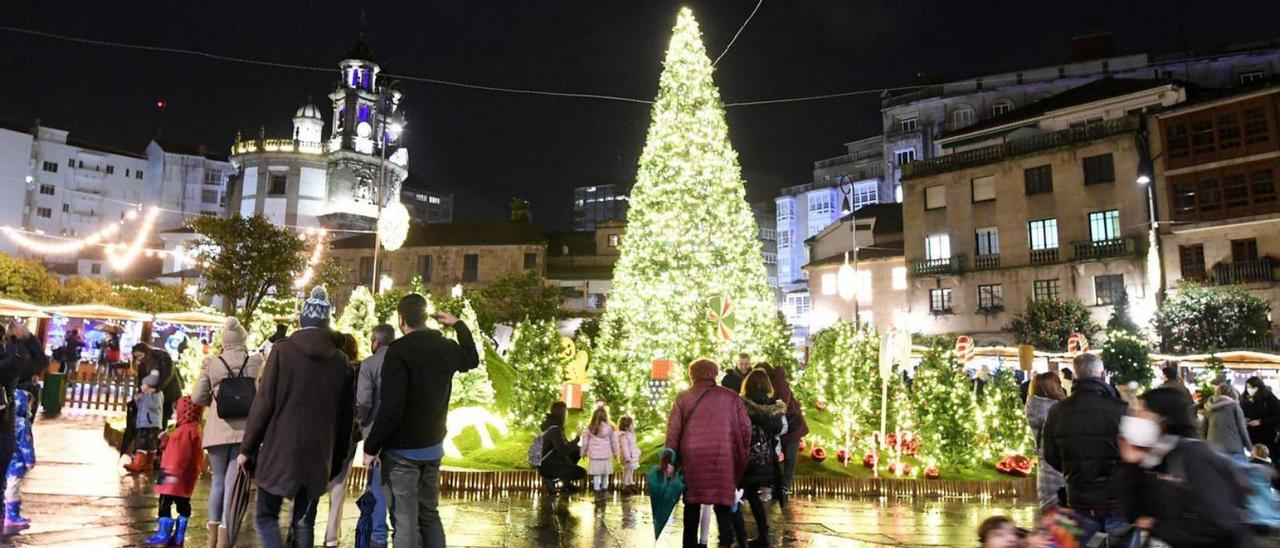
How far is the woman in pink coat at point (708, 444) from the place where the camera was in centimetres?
610

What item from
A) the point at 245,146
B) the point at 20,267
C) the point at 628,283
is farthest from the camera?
the point at 245,146

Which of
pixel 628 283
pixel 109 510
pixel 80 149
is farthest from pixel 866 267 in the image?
pixel 80 149

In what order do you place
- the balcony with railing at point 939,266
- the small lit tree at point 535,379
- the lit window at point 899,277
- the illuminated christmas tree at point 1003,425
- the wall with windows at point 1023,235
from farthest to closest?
the lit window at point 899,277, the balcony with railing at point 939,266, the wall with windows at point 1023,235, the small lit tree at point 535,379, the illuminated christmas tree at point 1003,425

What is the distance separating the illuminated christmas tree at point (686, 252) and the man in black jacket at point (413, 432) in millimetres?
9849

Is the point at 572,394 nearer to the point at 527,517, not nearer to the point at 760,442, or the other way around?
the point at 527,517

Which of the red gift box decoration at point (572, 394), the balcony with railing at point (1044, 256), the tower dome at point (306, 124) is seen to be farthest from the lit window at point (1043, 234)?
the tower dome at point (306, 124)

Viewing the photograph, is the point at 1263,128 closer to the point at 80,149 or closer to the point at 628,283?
the point at 628,283

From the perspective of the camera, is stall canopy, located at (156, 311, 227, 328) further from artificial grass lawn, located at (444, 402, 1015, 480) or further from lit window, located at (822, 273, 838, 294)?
lit window, located at (822, 273, 838, 294)

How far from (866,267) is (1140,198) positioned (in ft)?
45.5

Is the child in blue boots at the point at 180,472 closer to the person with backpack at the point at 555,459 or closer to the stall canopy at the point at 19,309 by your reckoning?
the person with backpack at the point at 555,459

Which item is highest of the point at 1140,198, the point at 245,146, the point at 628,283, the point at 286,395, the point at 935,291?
the point at 245,146

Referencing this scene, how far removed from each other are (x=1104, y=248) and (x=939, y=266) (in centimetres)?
755

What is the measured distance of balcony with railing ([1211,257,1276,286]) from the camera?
2981cm

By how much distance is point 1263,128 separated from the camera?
30.9 metres
